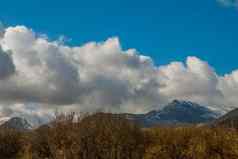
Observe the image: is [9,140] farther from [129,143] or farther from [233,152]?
[233,152]

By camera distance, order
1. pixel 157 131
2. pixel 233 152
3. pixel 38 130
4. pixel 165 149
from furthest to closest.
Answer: pixel 38 130
pixel 157 131
pixel 165 149
pixel 233 152

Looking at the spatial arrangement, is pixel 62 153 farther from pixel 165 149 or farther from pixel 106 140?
pixel 165 149

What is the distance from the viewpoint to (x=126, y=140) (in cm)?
9619

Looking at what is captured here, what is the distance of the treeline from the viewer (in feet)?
295

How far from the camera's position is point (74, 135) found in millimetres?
96812

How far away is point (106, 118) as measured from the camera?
99562mm

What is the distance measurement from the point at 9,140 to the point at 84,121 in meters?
47.9

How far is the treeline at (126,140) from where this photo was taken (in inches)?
3538

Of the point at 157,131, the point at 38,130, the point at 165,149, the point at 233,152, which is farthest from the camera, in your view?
the point at 38,130

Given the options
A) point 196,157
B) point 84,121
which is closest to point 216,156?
point 196,157

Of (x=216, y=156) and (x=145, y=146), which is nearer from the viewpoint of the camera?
(x=216, y=156)

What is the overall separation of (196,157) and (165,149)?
8423mm

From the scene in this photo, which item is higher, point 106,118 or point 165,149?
point 106,118

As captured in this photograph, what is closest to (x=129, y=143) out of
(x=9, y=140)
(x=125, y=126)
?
(x=125, y=126)
